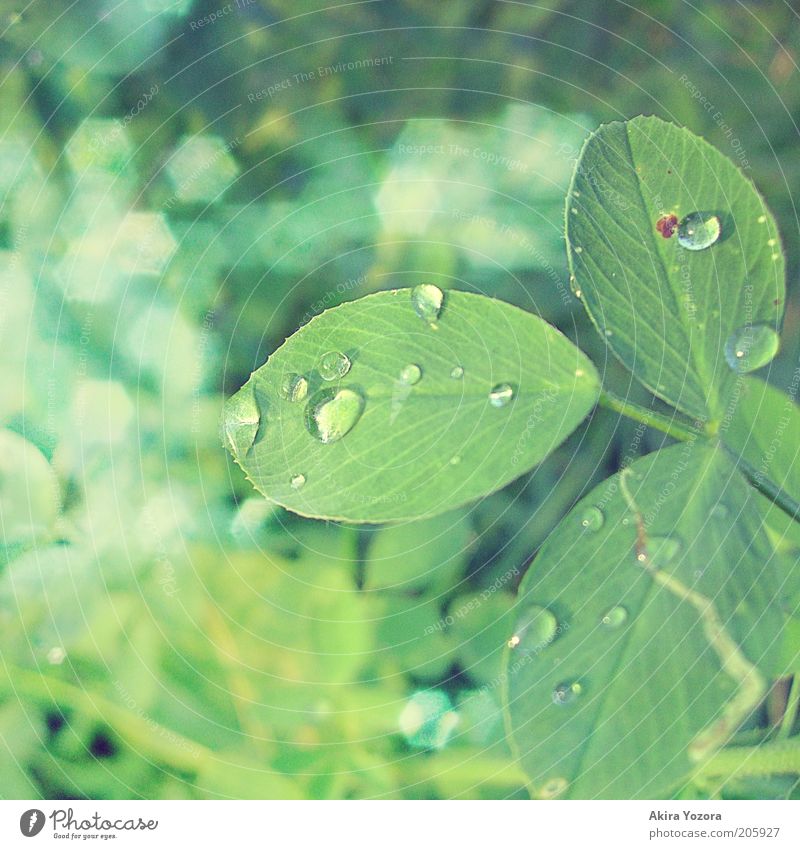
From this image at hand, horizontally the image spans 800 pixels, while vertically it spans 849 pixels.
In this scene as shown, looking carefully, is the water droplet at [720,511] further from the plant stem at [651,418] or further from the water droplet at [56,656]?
the water droplet at [56,656]

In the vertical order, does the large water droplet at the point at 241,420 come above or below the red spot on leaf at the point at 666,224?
A: below

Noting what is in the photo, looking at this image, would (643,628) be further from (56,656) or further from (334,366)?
(56,656)

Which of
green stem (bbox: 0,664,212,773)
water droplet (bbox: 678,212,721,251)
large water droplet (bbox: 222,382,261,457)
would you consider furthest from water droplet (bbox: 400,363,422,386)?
green stem (bbox: 0,664,212,773)

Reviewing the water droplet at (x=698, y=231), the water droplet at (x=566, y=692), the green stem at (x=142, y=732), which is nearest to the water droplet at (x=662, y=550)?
the water droplet at (x=566, y=692)

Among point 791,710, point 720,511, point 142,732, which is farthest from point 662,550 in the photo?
point 142,732

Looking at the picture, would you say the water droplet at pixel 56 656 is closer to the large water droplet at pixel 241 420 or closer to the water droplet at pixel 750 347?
the large water droplet at pixel 241 420

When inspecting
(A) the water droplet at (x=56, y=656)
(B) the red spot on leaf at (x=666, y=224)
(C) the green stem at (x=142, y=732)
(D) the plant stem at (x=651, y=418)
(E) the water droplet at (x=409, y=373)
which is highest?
(B) the red spot on leaf at (x=666, y=224)
